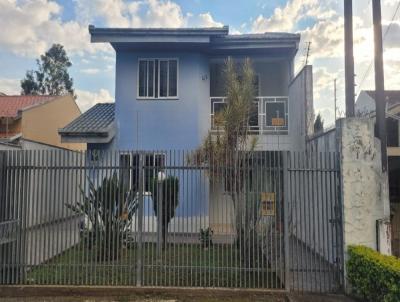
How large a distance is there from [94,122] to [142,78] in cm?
229

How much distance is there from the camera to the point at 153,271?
8000mm

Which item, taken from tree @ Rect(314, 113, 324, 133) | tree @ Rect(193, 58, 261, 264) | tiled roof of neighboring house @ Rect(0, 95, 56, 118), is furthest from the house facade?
tiled roof of neighboring house @ Rect(0, 95, 56, 118)

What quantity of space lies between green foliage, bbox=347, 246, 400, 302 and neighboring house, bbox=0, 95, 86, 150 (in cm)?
1447

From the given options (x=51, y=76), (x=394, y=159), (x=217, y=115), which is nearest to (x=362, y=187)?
(x=217, y=115)

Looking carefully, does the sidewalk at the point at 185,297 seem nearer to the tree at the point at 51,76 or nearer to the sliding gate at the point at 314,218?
the sliding gate at the point at 314,218

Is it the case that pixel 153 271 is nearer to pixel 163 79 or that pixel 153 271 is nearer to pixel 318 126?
pixel 163 79

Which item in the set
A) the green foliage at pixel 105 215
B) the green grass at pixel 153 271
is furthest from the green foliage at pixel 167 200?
the green grass at pixel 153 271

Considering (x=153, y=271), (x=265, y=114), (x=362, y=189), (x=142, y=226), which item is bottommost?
(x=153, y=271)

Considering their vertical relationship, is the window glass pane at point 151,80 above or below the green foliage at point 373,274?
above

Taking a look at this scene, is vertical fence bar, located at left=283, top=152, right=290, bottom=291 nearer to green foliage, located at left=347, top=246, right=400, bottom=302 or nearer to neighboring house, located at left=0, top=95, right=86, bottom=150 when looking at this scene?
green foliage, located at left=347, top=246, right=400, bottom=302

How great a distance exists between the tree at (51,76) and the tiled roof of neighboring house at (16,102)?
49.3 feet

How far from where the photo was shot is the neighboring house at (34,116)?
19562mm

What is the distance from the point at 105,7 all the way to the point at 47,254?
848 cm

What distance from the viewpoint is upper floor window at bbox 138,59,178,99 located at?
44.4ft
